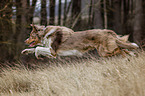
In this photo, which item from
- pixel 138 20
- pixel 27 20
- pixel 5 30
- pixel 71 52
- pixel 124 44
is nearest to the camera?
pixel 124 44

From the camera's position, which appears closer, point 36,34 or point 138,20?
point 36,34

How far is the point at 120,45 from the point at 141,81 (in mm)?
2830

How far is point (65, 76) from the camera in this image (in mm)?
4230

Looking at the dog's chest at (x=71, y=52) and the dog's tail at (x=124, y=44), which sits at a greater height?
the dog's tail at (x=124, y=44)

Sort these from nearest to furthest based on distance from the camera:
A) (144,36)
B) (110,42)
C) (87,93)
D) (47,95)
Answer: (87,93) < (47,95) < (110,42) < (144,36)

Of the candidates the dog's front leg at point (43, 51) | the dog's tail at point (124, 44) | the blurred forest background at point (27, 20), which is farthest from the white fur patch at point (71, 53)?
the blurred forest background at point (27, 20)

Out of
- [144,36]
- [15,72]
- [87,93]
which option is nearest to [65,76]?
[87,93]

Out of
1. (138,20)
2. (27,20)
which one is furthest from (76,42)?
(138,20)

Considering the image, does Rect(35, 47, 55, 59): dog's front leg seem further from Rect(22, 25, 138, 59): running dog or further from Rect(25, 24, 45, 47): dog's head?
Rect(25, 24, 45, 47): dog's head

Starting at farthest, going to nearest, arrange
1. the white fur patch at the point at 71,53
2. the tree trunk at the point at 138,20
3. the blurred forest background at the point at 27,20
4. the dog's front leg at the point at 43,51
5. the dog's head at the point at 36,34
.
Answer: the tree trunk at the point at 138,20, the blurred forest background at the point at 27,20, the dog's head at the point at 36,34, the white fur patch at the point at 71,53, the dog's front leg at the point at 43,51

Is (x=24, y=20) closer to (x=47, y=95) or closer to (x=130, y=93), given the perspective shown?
(x=47, y=95)

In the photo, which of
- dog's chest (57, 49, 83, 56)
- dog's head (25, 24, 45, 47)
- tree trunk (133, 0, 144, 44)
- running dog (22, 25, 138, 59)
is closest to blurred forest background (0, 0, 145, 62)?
tree trunk (133, 0, 144, 44)

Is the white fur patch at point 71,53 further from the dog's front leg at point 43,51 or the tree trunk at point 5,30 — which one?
the tree trunk at point 5,30

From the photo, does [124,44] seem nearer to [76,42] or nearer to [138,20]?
[76,42]
